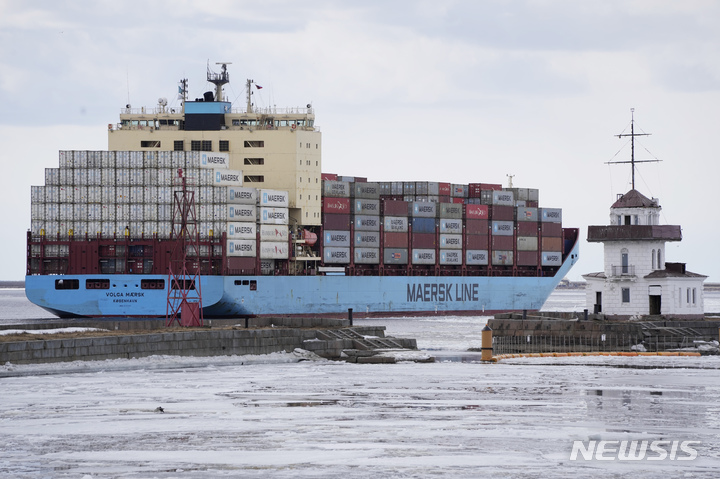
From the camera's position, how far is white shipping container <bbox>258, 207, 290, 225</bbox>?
66250mm

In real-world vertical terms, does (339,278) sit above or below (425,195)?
below

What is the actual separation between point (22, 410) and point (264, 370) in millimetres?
9769

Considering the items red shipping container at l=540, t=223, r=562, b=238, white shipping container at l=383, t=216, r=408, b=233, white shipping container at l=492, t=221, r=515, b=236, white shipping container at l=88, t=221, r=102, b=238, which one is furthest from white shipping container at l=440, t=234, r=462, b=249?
white shipping container at l=88, t=221, r=102, b=238

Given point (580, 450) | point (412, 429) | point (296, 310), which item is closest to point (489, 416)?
point (412, 429)

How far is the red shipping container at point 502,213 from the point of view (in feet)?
261

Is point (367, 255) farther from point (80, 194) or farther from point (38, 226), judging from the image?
point (38, 226)

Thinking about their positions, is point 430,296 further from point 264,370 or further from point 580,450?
point 580,450

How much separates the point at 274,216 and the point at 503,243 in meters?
22.1

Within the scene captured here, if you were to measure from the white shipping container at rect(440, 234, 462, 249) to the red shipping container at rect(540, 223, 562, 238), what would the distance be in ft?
27.7

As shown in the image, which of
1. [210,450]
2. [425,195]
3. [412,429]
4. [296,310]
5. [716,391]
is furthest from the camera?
[425,195]

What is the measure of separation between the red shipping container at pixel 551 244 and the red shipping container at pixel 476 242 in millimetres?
6309

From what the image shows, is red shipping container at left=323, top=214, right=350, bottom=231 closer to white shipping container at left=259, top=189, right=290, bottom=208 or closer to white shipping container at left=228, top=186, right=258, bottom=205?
white shipping container at left=259, top=189, right=290, bottom=208

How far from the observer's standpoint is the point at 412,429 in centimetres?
1642

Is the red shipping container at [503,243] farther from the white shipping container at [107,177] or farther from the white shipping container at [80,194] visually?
the white shipping container at [80,194]
